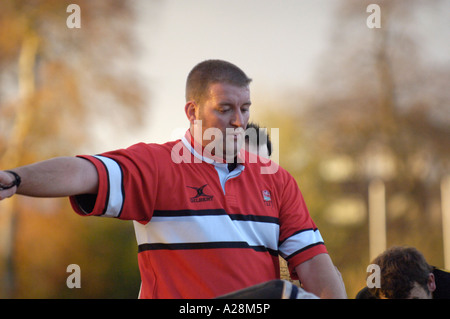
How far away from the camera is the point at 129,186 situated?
2.28m

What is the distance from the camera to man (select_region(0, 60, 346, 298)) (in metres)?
2.25

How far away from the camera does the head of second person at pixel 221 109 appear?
2.67 m

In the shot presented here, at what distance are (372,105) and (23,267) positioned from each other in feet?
37.7

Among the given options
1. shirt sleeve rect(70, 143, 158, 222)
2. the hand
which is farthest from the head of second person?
the hand

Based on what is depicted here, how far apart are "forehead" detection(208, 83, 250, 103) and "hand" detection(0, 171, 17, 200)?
47.2 inches

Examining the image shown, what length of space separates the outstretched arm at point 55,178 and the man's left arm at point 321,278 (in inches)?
45.1

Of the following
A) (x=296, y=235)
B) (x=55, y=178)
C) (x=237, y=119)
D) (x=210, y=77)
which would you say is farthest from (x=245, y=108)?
(x=55, y=178)

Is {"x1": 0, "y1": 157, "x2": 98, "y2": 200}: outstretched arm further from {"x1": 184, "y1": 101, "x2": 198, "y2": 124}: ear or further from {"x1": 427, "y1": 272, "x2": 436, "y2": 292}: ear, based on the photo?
{"x1": 427, "y1": 272, "x2": 436, "y2": 292}: ear

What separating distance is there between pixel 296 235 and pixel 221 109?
29.1 inches

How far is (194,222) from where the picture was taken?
246cm

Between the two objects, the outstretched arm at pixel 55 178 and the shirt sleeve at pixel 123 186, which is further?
the shirt sleeve at pixel 123 186

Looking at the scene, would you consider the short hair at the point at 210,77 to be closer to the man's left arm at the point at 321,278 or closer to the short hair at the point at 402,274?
the man's left arm at the point at 321,278

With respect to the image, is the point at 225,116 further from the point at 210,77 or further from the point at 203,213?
the point at 203,213
